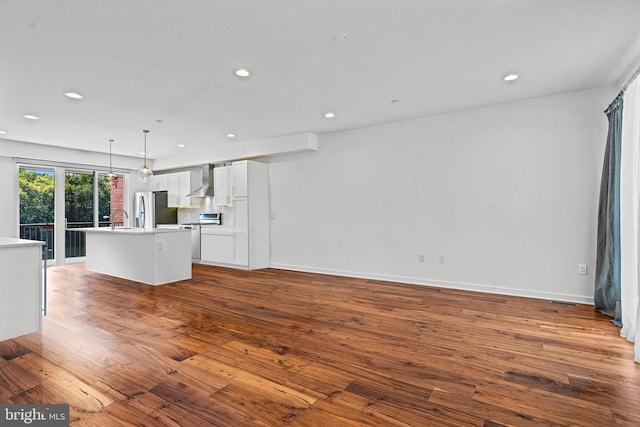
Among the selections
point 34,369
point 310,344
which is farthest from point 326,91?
point 34,369

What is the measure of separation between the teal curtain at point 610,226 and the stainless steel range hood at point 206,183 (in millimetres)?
6831

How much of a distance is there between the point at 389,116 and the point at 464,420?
4.19 m

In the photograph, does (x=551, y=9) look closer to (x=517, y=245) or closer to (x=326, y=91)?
(x=326, y=91)

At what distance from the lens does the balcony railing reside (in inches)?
267

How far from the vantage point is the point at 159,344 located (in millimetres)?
2795

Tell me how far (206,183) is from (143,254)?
9.26 feet

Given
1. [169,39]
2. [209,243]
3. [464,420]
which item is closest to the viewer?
[464,420]

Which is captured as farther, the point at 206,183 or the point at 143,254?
the point at 206,183

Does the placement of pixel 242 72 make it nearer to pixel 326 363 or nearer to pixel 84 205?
pixel 326 363

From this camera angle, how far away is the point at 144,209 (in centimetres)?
830

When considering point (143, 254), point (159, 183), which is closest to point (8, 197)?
point (159, 183)

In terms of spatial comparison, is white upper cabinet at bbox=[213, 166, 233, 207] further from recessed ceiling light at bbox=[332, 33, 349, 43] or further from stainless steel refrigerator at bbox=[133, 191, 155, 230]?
recessed ceiling light at bbox=[332, 33, 349, 43]

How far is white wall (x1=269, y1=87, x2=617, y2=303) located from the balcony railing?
16.6ft

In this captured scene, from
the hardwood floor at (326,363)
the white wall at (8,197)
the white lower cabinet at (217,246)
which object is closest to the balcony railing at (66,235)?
the white wall at (8,197)
